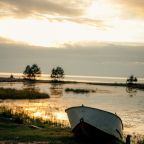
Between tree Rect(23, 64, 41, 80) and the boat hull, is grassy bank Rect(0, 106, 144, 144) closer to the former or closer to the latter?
the boat hull

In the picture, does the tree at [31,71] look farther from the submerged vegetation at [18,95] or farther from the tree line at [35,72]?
the submerged vegetation at [18,95]

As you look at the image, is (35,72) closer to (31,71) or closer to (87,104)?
(31,71)

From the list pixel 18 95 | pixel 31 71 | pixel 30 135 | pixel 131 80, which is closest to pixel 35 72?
pixel 31 71

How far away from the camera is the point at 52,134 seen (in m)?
23.4

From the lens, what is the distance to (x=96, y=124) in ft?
71.4

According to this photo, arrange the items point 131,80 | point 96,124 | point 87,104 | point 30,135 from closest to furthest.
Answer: point 96,124
point 30,135
point 87,104
point 131,80

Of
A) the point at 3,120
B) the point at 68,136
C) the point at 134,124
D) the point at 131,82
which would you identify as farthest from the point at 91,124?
the point at 131,82

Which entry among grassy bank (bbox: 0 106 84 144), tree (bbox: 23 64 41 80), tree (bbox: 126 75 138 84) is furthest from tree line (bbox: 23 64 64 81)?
grassy bank (bbox: 0 106 84 144)

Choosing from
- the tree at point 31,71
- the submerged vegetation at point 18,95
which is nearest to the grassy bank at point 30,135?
the submerged vegetation at point 18,95

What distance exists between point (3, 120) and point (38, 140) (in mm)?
7807

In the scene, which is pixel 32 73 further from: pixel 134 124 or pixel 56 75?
pixel 134 124

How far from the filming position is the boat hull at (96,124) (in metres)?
21.8

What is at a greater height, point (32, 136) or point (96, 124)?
point (96, 124)

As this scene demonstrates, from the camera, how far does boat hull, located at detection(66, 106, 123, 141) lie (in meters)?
21.8
